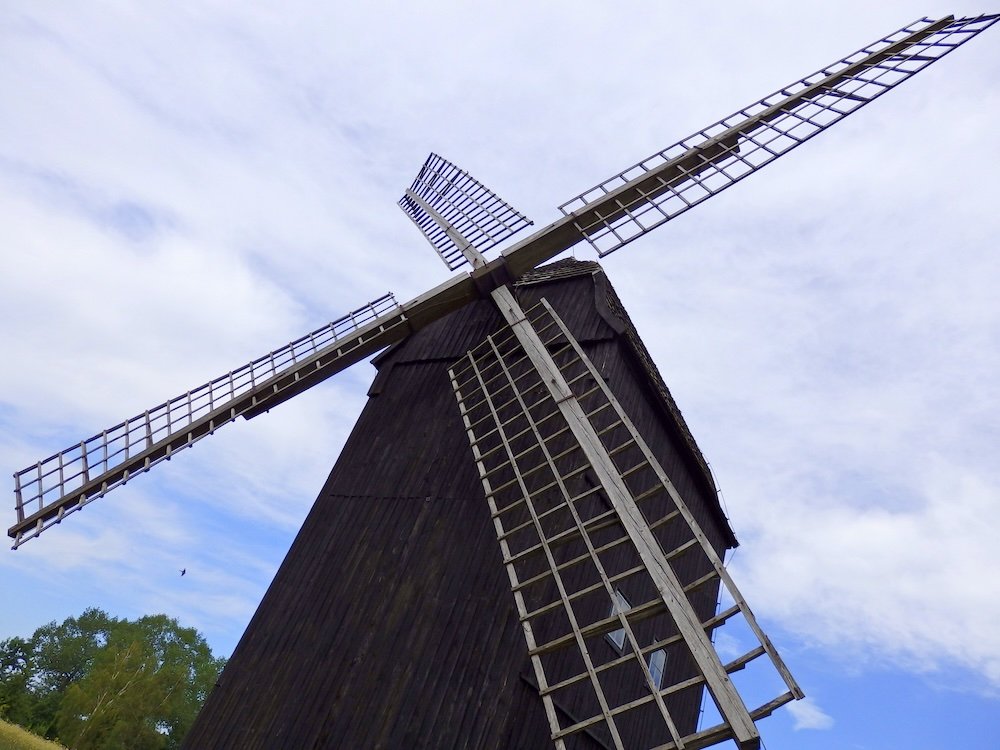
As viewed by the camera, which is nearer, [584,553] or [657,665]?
[584,553]

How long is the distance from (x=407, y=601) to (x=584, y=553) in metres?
2.21

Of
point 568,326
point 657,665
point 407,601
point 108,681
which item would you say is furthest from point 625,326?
point 108,681

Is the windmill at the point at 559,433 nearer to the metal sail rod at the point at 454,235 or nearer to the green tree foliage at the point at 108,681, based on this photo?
the metal sail rod at the point at 454,235

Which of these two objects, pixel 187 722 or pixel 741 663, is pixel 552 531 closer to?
pixel 741 663

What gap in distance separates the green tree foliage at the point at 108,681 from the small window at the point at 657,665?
30.5 metres

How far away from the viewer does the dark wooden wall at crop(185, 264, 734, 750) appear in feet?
22.9

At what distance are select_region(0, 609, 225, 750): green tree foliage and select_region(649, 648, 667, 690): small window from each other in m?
30.5

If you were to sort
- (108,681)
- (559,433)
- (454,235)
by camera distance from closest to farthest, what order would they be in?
(559,433), (454,235), (108,681)

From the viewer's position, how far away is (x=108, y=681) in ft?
99.8

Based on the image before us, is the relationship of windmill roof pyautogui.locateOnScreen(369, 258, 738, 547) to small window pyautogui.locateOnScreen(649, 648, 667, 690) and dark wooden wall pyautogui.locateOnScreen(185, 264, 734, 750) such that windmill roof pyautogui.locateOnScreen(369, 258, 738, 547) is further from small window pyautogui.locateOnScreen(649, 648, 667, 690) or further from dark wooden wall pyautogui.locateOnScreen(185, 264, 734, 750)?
small window pyautogui.locateOnScreen(649, 648, 667, 690)

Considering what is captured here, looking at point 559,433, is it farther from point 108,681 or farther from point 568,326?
point 108,681

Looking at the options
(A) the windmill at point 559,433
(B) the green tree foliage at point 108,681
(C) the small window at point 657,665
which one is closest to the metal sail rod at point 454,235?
(A) the windmill at point 559,433

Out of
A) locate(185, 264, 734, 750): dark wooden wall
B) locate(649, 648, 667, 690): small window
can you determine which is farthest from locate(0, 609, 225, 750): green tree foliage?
locate(649, 648, 667, 690): small window

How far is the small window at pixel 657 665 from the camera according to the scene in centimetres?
916
